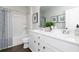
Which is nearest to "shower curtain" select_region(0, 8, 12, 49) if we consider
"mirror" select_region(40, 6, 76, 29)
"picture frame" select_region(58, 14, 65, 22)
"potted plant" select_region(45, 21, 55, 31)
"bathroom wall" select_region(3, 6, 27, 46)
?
"bathroom wall" select_region(3, 6, 27, 46)

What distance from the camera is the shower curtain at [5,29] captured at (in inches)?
99.9

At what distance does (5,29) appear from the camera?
2645mm

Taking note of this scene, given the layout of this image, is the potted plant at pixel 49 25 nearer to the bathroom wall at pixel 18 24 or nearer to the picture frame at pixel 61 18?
the picture frame at pixel 61 18

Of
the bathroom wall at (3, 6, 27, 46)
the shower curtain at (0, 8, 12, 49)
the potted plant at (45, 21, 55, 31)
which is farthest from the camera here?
the shower curtain at (0, 8, 12, 49)

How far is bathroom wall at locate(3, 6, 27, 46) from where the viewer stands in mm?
2305

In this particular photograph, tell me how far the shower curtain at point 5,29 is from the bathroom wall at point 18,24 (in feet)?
0.55

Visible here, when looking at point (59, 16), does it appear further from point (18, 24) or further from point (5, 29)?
point (5, 29)

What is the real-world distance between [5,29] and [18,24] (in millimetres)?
539

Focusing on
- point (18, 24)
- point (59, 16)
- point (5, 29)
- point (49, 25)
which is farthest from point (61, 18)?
point (5, 29)

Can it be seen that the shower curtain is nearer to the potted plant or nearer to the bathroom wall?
the bathroom wall

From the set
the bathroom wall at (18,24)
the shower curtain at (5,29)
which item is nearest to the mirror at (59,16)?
the bathroom wall at (18,24)

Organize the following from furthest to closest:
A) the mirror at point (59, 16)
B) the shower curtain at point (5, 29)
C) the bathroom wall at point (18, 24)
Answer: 1. the shower curtain at point (5, 29)
2. the bathroom wall at point (18, 24)
3. the mirror at point (59, 16)

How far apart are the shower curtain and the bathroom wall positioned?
166 millimetres
